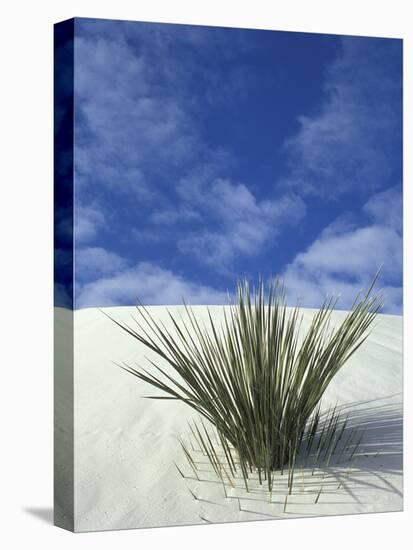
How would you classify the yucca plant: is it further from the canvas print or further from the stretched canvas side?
the stretched canvas side

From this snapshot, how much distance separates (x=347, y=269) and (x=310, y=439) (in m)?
1.04

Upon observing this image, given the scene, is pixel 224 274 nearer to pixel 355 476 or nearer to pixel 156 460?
pixel 156 460

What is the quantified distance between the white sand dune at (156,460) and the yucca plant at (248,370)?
0.10m

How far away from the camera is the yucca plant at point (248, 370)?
20.9 feet

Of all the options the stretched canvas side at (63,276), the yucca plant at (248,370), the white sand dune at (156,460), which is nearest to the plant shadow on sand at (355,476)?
the white sand dune at (156,460)

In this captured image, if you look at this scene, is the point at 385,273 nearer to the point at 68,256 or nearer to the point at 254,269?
the point at 254,269

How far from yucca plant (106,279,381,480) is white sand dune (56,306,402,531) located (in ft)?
0.32

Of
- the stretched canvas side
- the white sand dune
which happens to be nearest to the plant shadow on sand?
the white sand dune

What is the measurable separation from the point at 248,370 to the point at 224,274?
567 mm

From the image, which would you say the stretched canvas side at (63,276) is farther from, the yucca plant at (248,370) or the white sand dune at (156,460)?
the yucca plant at (248,370)

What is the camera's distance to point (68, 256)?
614 cm

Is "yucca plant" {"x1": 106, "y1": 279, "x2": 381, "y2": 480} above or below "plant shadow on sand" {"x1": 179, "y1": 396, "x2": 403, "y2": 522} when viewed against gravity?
above

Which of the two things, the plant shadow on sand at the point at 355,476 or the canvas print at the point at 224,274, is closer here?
the canvas print at the point at 224,274

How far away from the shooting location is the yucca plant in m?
6.37
